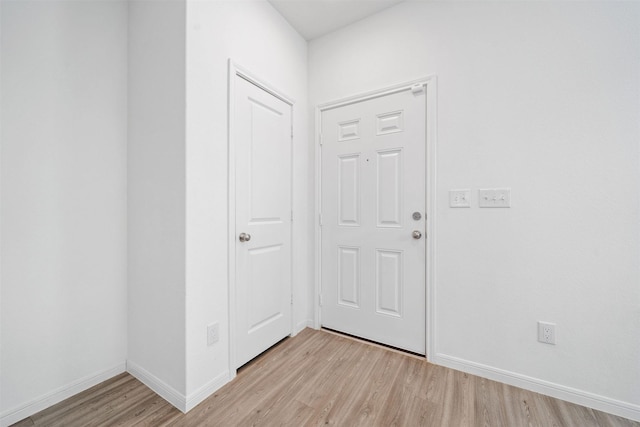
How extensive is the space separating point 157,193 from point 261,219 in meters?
0.69

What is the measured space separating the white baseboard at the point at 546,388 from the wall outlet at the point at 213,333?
149 cm

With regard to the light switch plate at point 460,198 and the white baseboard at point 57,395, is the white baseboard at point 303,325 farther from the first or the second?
the light switch plate at point 460,198

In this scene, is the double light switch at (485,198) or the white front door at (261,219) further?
the white front door at (261,219)

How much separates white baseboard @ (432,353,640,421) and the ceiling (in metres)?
2.67

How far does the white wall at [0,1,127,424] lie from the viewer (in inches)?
54.5

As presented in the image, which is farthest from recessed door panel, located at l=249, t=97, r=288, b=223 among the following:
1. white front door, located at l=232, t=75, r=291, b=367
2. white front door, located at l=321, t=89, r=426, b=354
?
white front door, located at l=321, t=89, r=426, b=354

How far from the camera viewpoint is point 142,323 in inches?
67.0

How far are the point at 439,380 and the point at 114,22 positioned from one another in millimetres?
3164

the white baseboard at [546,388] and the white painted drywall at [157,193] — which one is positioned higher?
the white painted drywall at [157,193]

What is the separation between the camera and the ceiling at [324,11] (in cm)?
205

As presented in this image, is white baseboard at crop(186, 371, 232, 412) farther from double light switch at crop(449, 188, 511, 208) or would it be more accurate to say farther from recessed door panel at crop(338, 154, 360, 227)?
double light switch at crop(449, 188, 511, 208)

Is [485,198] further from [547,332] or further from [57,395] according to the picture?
[57,395]

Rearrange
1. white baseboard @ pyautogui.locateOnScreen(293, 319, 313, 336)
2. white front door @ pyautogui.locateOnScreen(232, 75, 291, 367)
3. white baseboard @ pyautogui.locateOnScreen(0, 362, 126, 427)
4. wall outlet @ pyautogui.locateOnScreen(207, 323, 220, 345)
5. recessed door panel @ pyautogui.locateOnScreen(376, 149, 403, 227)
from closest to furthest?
white baseboard @ pyautogui.locateOnScreen(0, 362, 126, 427) < wall outlet @ pyautogui.locateOnScreen(207, 323, 220, 345) < white front door @ pyautogui.locateOnScreen(232, 75, 291, 367) < recessed door panel @ pyautogui.locateOnScreen(376, 149, 403, 227) < white baseboard @ pyautogui.locateOnScreen(293, 319, 313, 336)

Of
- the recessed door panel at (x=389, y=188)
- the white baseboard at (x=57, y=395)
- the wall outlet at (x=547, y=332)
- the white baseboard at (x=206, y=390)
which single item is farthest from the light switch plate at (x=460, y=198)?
the white baseboard at (x=57, y=395)
